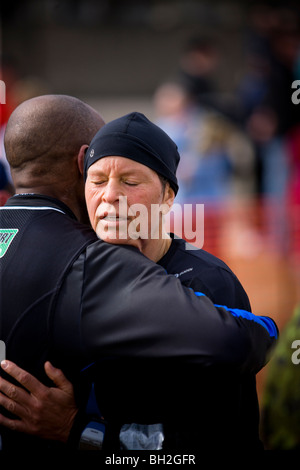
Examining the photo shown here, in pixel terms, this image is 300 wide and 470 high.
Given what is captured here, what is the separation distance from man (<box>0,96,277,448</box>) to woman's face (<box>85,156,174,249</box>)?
0.25 feet

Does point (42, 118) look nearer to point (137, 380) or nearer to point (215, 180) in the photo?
point (137, 380)

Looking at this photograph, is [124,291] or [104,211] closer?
[124,291]

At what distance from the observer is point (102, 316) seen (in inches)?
91.6

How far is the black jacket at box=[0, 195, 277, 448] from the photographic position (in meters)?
2.30

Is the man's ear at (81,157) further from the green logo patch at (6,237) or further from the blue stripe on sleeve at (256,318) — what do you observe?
the blue stripe on sleeve at (256,318)

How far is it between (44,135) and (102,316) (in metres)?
0.81

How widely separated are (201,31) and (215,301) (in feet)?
31.4

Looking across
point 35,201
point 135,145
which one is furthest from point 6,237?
point 135,145

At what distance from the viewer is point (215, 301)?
254cm

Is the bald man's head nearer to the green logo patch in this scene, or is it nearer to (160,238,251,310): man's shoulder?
the green logo patch

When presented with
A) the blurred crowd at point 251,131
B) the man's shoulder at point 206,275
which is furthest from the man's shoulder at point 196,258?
the blurred crowd at point 251,131

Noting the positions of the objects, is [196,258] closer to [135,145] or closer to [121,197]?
[121,197]

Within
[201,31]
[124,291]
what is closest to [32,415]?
[124,291]

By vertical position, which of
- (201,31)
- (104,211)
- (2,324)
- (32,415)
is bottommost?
(32,415)
